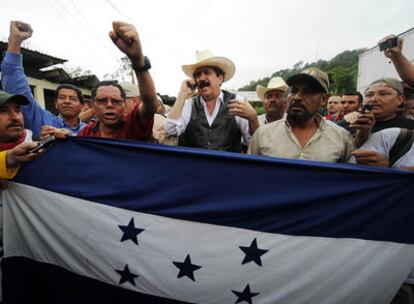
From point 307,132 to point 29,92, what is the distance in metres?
2.96

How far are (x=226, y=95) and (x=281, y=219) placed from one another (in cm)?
150

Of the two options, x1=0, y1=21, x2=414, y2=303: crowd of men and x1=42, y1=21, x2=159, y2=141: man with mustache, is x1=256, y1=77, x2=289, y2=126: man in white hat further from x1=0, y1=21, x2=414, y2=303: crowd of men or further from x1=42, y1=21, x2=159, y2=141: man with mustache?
x1=42, y1=21, x2=159, y2=141: man with mustache

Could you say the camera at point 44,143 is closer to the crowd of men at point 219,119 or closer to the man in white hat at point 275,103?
the crowd of men at point 219,119

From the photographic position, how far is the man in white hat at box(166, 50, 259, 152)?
8.10 feet

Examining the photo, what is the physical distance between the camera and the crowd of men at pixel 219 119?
71.2 inches

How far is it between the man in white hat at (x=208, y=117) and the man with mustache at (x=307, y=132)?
15.0 inches

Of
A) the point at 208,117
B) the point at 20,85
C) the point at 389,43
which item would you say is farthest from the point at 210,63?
the point at 20,85

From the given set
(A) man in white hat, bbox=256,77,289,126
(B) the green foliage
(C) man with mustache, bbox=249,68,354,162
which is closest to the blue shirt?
(C) man with mustache, bbox=249,68,354,162

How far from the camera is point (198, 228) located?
1667 millimetres

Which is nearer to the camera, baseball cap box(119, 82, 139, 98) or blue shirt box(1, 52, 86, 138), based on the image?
blue shirt box(1, 52, 86, 138)

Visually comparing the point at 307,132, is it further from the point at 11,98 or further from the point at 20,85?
the point at 20,85

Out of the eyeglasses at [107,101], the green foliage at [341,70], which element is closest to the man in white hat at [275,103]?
the eyeglasses at [107,101]

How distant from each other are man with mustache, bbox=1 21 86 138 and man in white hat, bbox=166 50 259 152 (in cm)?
105

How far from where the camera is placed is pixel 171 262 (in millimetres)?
1671
